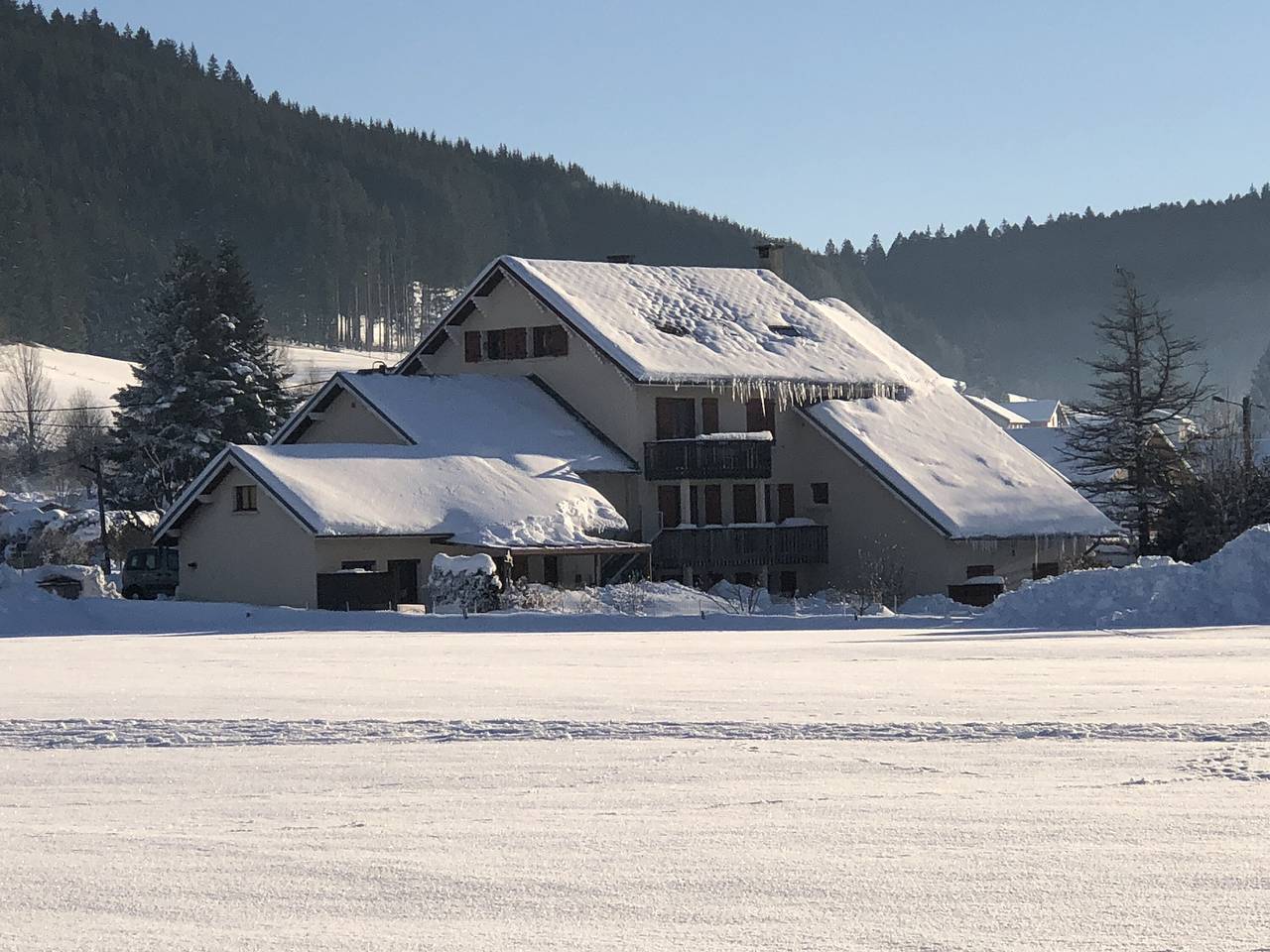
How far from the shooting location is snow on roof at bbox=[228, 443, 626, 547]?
1772 inches

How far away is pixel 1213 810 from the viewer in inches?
425

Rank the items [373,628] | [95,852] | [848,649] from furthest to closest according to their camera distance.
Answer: [373,628] < [848,649] < [95,852]

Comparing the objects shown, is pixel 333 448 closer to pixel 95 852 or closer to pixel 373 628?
pixel 373 628

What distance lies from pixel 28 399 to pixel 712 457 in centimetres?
9766

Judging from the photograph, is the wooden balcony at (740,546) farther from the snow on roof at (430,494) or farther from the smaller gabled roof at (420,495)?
the snow on roof at (430,494)

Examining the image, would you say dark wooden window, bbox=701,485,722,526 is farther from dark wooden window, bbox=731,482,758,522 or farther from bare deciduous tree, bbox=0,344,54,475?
bare deciduous tree, bbox=0,344,54,475

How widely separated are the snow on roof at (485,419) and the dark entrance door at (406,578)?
371cm

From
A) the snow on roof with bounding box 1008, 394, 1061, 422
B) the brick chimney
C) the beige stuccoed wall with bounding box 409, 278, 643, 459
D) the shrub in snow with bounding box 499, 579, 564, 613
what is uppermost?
the snow on roof with bounding box 1008, 394, 1061, 422

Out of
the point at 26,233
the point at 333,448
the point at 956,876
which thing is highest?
the point at 26,233

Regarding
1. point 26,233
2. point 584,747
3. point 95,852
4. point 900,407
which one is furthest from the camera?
→ point 26,233

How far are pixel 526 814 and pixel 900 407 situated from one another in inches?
1871

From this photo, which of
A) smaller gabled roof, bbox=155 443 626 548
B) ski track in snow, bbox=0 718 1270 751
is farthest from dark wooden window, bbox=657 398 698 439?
ski track in snow, bbox=0 718 1270 751

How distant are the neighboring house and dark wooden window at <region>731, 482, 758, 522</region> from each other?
0.04 m

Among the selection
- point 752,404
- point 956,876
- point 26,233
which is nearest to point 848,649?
point 956,876
